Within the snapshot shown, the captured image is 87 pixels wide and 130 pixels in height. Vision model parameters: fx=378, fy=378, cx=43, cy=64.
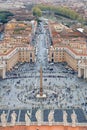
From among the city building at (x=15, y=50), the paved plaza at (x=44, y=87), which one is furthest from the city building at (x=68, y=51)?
the city building at (x=15, y=50)

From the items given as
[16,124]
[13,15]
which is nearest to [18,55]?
[16,124]

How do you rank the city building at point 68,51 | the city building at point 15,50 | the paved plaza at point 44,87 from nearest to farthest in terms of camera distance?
the paved plaza at point 44,87
the city building at point 15,50
the city building at point 68,51

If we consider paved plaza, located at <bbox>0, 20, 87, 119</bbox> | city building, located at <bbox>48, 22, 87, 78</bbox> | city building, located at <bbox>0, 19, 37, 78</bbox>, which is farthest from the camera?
city building, located at <bbox>48, 22, 87, 78</bbox>

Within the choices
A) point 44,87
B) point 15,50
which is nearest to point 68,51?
point 15,50

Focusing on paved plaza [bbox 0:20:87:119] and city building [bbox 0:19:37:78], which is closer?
paved plaza [bbox 0:20:87:119]

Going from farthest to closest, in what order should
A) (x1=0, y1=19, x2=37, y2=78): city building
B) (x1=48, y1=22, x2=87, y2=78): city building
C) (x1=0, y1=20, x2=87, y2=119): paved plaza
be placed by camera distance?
(x1=48, y1=22, x2=87, y2=78): city building → (x1=0, y1=19, x2=37, y2=78): city building → (x1=0, y1=20, x2=87, y2=119): paved plaza

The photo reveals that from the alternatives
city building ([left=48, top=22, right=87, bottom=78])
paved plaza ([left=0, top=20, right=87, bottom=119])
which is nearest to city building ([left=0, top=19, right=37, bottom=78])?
paved plaza ([left=0, top=20, right=87, bottom=119])

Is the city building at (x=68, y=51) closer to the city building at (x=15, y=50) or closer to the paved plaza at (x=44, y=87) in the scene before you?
the paved plaza at (x=44, y=87)

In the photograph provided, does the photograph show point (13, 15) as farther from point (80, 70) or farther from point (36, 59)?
point (80, 70)

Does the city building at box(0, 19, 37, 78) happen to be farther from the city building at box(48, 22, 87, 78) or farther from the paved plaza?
the city building at box(48, 22, 87, 78)
